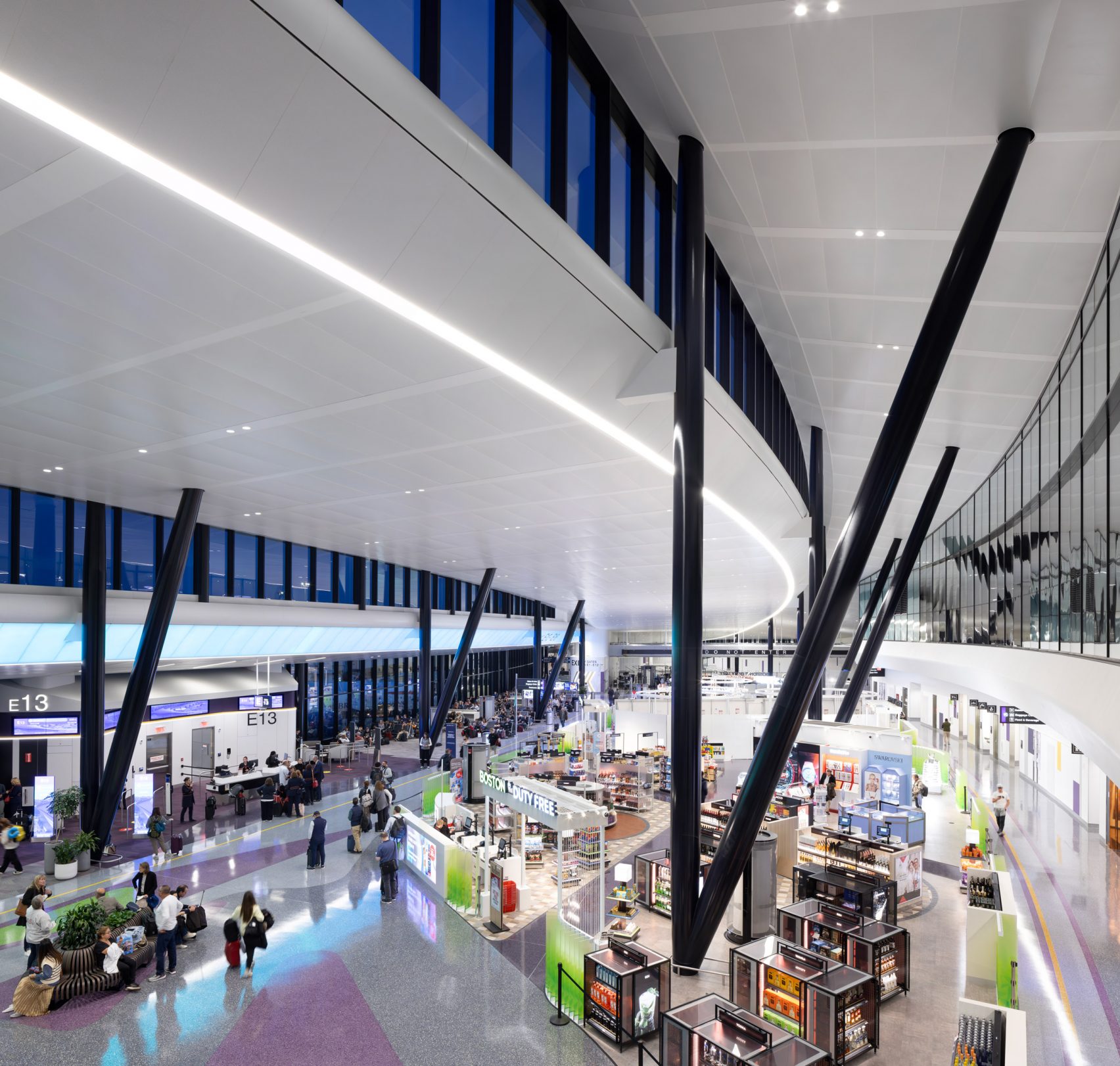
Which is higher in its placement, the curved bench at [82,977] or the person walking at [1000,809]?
the curved bench at [82,977]

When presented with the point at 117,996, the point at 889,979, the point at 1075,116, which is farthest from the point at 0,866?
the point at 1075,116

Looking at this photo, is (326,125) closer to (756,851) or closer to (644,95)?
(644,95)

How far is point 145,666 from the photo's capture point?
715 inches

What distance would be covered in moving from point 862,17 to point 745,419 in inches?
285

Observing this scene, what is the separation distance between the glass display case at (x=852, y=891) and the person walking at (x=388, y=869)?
24.5ft

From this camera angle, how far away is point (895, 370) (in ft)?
48.7

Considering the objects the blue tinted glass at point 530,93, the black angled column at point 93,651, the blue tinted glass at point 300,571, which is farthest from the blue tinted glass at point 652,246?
the blue tinted glass at point 300,571

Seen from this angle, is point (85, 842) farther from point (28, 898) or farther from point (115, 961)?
point (115, 961)

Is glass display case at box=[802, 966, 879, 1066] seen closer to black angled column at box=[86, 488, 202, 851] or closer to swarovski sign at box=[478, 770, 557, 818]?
swarovski sign at box=[478, 770, 557, 818]

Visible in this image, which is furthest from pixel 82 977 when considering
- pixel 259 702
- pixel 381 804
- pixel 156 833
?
pixel 259 702

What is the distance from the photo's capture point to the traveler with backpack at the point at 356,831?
62.0ft

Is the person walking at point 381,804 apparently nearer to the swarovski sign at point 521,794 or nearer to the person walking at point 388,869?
the swarovski sign at point 521,794

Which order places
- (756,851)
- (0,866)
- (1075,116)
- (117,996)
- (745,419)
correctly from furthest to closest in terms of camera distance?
(0,866)
(756,851)
(745,419)
(117,996)
(1075,116)

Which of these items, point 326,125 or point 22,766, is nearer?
point 326,125
